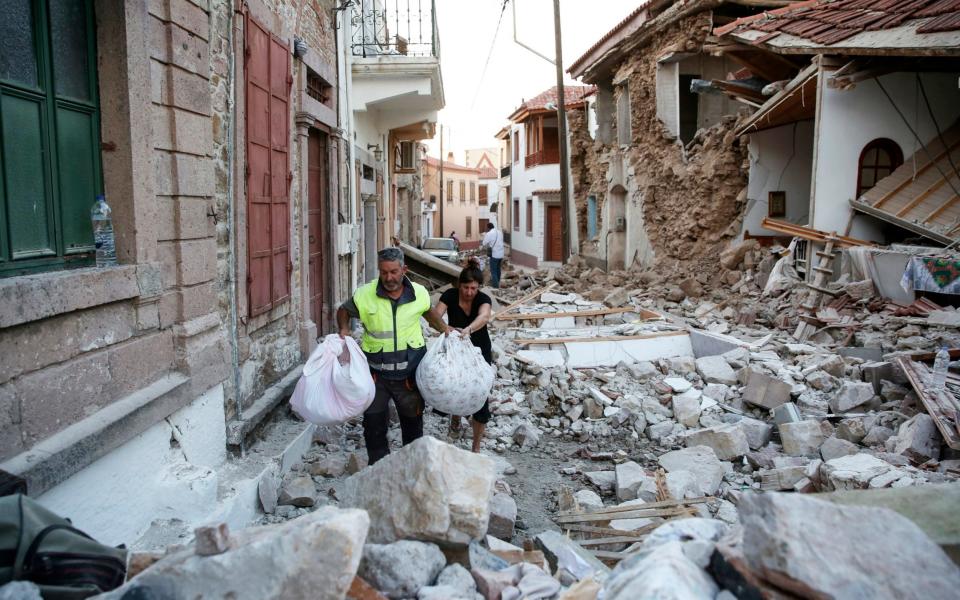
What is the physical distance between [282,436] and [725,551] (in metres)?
3.89

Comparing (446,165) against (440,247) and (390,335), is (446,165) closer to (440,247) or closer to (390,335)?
(440,247)

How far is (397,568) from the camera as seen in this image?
261 centimetres

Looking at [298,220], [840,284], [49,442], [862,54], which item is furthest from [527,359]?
[862,54]

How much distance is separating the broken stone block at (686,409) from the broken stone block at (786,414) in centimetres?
71

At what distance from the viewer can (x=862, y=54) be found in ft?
31.9

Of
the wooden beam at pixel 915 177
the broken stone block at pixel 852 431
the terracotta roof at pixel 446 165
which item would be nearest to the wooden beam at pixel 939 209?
the wooden beam at pixel 915 177

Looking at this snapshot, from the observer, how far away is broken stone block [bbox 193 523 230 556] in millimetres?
2215

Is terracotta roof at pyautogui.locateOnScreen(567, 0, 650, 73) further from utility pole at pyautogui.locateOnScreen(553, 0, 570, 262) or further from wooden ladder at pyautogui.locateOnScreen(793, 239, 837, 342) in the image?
wooden ladder at pyautogui.locateOnScreen(793, 239, 837, 342)

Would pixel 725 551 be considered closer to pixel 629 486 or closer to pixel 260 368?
pixel 629 486

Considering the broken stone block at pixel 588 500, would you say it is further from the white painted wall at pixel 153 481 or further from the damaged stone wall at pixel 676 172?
the damaged stone wall at pixel 676 172

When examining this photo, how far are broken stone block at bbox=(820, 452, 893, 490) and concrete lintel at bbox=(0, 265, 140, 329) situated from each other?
420 centimetres

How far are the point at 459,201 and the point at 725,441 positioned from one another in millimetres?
53170

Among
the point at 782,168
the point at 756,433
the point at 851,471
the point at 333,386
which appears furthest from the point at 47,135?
the point at 782,168

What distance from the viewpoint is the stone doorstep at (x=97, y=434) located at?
2.78 m
